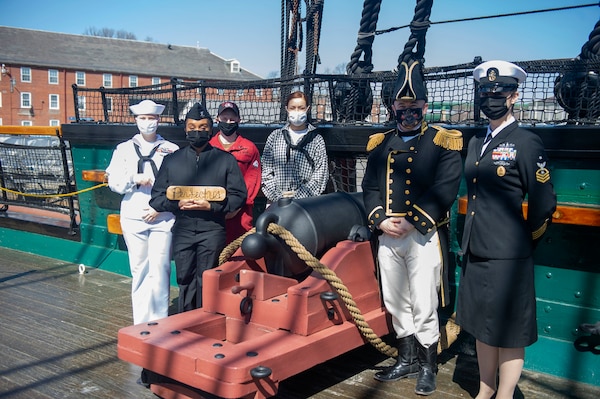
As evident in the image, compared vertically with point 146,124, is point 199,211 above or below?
below

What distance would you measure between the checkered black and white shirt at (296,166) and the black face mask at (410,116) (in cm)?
101

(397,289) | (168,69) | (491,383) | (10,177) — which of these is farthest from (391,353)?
(168,69)

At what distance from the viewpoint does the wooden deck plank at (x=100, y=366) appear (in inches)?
148

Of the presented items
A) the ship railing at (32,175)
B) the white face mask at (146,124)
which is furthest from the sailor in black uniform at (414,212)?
the ship railing at (32,175)

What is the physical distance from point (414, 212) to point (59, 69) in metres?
51.8

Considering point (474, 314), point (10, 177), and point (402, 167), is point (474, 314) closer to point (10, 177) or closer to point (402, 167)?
point (402, 167)

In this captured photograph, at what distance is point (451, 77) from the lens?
4688 mm

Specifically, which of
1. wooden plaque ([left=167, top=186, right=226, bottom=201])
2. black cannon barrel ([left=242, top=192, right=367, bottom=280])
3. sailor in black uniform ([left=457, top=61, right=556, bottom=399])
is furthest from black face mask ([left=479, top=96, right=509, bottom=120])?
wooden plaque ([left=167, top=186, right=226, bottom=201])

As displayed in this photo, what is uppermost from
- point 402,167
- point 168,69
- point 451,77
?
point 168,69

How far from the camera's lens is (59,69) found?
50.5 metres

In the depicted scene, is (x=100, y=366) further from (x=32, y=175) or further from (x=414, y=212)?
(x=32, y=175)

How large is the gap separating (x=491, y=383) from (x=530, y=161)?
120cm

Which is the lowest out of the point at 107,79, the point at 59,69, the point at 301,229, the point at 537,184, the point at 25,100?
the point at 301,229

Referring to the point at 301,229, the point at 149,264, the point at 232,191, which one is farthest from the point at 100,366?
the point at 301,229
